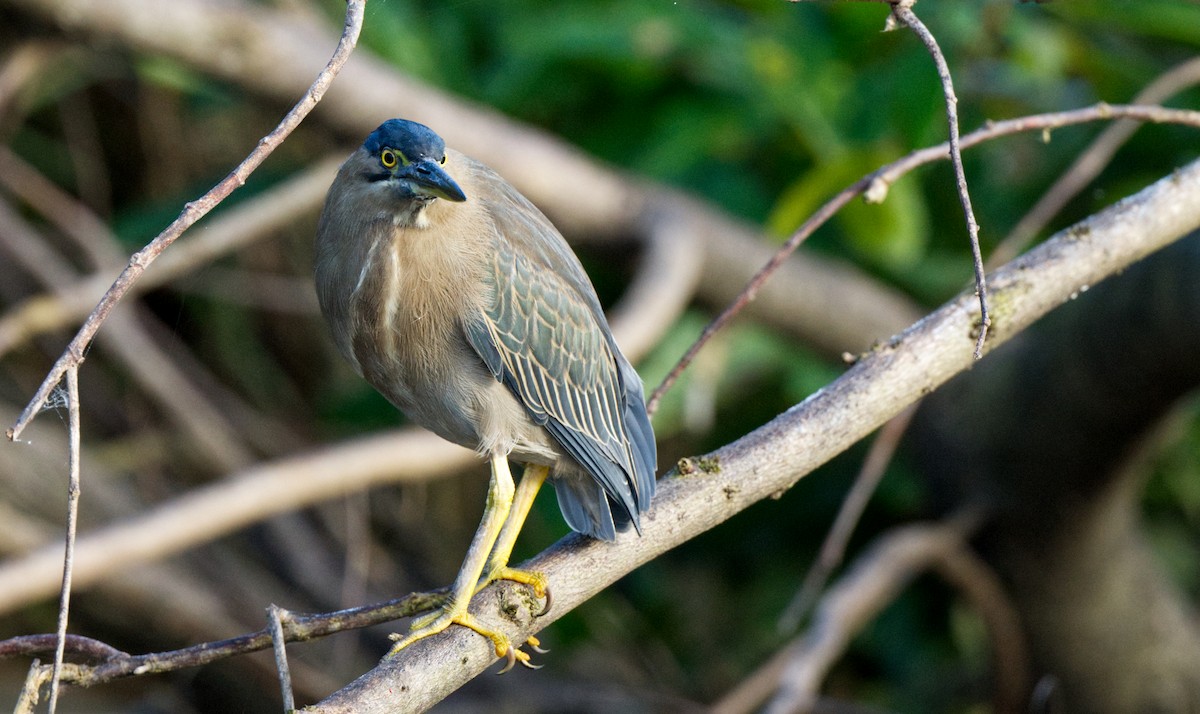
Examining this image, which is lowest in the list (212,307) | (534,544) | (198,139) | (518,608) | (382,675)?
(382,675)

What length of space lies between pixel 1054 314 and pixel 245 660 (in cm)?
277

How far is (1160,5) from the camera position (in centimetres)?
350

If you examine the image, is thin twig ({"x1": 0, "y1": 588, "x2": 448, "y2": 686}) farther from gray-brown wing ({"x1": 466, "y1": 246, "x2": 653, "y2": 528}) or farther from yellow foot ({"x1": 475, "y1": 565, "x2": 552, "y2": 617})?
gray-brown wing ({"x1": 466, "y1": 246, "x2": 653, "y2": 528})

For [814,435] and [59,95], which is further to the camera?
[59,95]

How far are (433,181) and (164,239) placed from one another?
25.1 inches

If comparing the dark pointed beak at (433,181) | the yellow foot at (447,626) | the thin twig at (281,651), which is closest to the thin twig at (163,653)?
the thin twig at (281,651)

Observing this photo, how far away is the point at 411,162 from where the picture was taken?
181cm

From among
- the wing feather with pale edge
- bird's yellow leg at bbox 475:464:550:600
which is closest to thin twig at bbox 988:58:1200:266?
the wing feather with pale edge

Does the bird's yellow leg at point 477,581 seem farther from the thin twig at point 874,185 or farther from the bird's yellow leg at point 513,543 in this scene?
the thin twig at point 874,185

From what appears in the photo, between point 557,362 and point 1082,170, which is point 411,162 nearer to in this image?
point 557,362

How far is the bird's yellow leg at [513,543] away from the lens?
5.90 feet

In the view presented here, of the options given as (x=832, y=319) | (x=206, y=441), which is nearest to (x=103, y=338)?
(x=206, y=441)

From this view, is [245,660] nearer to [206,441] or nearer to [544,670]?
[206,441]

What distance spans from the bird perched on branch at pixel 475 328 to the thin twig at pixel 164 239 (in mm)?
493
